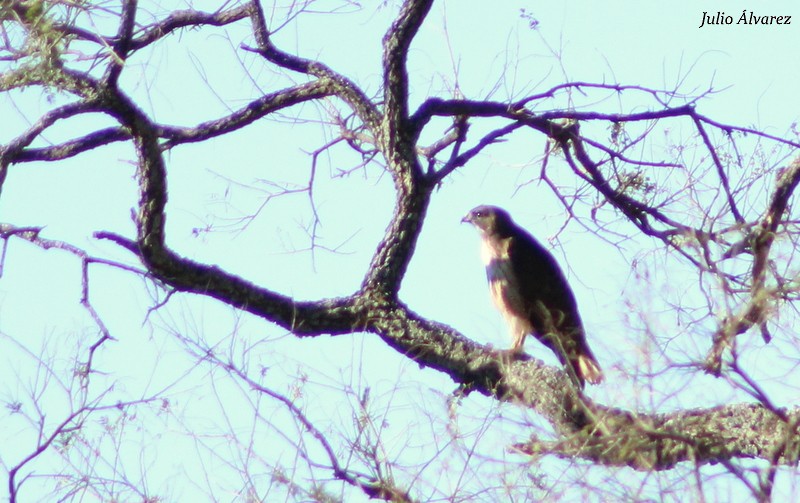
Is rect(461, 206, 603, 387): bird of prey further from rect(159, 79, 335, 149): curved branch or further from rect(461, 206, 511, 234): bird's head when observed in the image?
rect(159, 79, 335, 149): curved branch

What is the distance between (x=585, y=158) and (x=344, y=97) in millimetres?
1118

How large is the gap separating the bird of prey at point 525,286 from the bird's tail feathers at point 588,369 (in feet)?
1.29

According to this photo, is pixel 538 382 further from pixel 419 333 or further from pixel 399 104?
pixel 399 104

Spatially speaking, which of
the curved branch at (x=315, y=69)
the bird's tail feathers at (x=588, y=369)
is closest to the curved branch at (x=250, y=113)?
the curved branch at (x=315, y=69)

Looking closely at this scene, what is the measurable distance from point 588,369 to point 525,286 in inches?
54.7

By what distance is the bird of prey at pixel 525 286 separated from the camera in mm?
7109

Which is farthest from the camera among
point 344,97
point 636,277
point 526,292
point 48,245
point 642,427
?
point 526,292

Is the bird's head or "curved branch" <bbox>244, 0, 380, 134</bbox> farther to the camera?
→ the bird's head

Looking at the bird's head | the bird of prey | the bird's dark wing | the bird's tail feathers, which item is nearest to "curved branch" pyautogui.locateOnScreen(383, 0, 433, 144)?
the bird's tail feathers

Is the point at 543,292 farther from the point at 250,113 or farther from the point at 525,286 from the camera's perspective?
the point at 250,113

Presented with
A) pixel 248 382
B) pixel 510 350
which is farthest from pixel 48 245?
pixel 510 350

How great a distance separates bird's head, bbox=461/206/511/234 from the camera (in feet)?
26.4

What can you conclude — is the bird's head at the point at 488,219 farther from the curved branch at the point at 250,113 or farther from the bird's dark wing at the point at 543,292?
the curved branch at the point at 250,113

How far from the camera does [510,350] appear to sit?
→ 5645 mm
